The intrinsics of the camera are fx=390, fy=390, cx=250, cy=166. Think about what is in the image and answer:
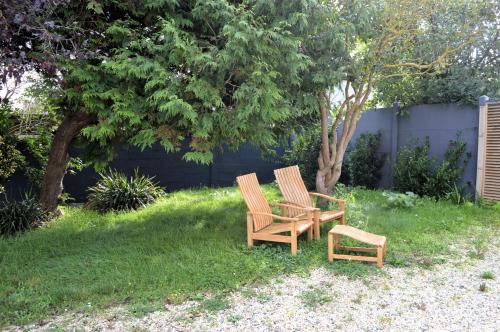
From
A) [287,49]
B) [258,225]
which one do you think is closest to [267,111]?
[287,49]

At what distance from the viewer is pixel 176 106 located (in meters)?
4.05

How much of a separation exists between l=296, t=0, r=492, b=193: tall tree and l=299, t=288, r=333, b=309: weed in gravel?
8.77ft

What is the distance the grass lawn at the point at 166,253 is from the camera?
3523 mm

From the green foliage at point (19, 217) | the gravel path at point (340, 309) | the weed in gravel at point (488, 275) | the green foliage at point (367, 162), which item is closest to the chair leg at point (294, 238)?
the gravel path at point (340, 309)

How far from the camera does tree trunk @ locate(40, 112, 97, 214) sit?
581cm

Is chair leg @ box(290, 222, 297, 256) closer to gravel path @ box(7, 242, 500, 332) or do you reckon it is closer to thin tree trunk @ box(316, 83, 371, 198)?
gravel path @ box(7, 242, 500, 332)

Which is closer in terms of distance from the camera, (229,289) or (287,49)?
(229,289)

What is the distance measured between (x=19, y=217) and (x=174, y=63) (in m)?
3.59

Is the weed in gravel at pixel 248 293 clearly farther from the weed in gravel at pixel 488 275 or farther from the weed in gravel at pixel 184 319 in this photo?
the weed in gravel at pixel 488 275

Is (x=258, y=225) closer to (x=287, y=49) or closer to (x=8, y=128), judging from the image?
(x=287, y=49)

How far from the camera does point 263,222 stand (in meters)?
4.92

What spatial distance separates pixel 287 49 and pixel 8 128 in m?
5.36

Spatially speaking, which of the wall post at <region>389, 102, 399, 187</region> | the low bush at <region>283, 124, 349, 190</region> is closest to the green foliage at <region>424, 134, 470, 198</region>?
the wall post at <region>389, 102, 399, 187</region>

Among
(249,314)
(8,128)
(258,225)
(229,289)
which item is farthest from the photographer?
(8,128)
